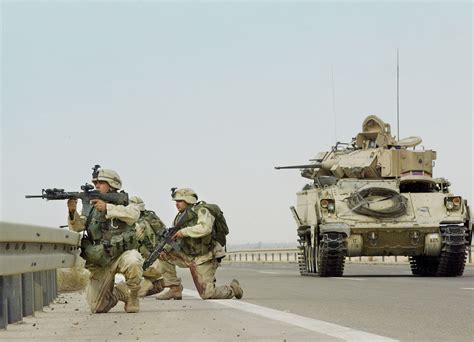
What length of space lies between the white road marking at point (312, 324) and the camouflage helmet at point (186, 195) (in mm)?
1828

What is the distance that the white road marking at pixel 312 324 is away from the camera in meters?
7.68

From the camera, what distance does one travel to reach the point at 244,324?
9.22 m

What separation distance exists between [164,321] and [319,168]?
19699mm

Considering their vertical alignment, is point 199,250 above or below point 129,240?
below

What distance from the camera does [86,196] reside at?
1109 cm

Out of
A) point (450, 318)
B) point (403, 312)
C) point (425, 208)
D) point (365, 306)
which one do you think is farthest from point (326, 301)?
point (425, 208)

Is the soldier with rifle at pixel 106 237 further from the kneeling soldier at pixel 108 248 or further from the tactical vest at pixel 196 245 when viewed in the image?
the tactical vest at pixel 196 245

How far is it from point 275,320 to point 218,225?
466 centimetres

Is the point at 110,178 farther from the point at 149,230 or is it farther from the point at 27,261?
the point at 149,230

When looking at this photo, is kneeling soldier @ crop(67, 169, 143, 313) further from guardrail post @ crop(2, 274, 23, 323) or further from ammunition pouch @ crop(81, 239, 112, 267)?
guardrail post @ crop(2, 274, 23, 323)

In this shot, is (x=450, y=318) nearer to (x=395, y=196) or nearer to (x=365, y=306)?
(x=365, y=306)

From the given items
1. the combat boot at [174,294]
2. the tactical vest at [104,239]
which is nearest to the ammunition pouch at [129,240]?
the tactical vest at [104,239]

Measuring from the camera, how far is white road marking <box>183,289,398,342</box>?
768 centimetres

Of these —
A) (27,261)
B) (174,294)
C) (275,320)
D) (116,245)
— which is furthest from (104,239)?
(174,294)
